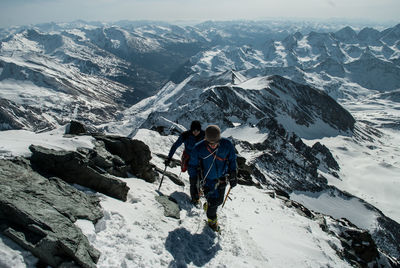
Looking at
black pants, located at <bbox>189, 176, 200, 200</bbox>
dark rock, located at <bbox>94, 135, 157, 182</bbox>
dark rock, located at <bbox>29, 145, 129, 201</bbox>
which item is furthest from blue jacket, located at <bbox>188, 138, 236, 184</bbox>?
dark rock, located at <bbox>94, 135, 157, 182</bbox>

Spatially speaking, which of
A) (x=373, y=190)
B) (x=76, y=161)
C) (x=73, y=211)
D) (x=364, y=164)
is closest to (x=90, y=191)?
(x=76, y=161)

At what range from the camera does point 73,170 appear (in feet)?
36.6

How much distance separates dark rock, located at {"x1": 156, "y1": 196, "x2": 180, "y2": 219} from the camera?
460 inches

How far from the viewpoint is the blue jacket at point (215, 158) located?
10.2 m

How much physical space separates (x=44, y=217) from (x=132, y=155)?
9275mm

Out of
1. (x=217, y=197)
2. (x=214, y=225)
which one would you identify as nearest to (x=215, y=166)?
(x=217, y=197)

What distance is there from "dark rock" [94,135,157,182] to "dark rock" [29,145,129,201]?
4358 mm

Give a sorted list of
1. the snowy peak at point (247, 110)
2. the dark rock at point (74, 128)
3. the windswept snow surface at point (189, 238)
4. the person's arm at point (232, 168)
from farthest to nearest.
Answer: the snowy peak at point (247, 110) → the dark rock at point (74, 128) → the person's arm at point (232, 168) → the windswept snow surface at point (189, 238)

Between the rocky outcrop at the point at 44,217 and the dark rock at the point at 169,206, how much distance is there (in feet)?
10.4

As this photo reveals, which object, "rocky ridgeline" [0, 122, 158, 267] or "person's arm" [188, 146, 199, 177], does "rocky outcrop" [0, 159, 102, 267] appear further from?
"person's arm" [188, 146, 199, 177]

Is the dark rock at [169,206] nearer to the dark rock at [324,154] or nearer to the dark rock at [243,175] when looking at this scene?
the dark rock at [243,175]

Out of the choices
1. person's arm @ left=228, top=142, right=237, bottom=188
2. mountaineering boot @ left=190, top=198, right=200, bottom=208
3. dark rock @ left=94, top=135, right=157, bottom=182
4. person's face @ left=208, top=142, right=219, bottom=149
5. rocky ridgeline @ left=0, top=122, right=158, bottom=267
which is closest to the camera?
rocky ridgeline @ left=0, top=122, right=158, bottom=267

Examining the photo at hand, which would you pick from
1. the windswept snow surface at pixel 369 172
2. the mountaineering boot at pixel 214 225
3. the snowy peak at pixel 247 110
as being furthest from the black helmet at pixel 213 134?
the windswept snow surface at pixel 369 172

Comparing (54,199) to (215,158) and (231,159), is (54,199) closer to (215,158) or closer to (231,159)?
(215,158)
